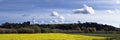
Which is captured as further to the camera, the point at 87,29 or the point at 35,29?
the point at 87,29

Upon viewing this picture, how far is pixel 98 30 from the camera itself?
177125 mm

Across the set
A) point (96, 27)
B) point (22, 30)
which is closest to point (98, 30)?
point (96, 27)

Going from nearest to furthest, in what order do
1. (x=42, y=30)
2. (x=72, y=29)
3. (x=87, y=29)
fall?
(x=42, y=30) → (x=87, y=29) → (x=72, y=29)

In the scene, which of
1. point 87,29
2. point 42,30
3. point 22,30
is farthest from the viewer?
point 87,29

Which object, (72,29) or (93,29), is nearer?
(93,29)

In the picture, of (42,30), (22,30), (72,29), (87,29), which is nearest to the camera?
(22,30)

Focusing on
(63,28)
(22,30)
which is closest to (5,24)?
(63,28)

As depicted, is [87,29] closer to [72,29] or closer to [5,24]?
[72,29]

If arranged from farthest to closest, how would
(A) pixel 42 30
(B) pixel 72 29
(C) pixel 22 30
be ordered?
(B) pixel 72 29 → (A) pixel 42 30 → (C) pixel 22 30

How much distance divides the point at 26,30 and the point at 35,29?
9.40 metres

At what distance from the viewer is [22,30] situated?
480 ft

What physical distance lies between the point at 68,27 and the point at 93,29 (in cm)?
2431

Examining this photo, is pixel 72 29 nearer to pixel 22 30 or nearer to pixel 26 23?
pixel 26 23

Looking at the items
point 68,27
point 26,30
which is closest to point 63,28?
point 68,27
